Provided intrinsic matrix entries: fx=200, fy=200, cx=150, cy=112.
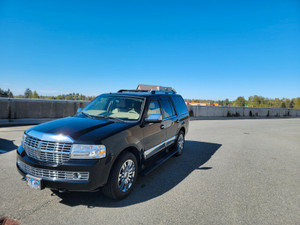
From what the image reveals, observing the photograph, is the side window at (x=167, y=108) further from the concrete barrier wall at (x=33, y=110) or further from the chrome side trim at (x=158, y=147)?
the concrete barrier wall at (x=33, y=110)

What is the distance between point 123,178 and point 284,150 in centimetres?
705

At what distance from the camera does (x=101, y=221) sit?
277 cm

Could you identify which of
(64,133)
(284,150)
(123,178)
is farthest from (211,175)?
(284,150)

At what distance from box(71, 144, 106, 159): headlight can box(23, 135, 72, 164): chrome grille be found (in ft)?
0.27

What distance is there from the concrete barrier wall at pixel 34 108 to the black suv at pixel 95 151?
9084 millimetres

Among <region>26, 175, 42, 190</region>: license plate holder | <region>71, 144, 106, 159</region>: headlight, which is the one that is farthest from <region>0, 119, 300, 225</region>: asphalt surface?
<region>71, 144, 106, 159</region>: headlight

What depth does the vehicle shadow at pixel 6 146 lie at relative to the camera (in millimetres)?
6048

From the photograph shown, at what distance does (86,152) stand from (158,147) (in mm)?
2111

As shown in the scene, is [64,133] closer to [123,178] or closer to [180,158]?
[123,178]

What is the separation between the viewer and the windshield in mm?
4141

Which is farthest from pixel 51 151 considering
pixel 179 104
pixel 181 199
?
pixel 179 104

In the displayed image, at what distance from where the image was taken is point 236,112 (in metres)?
25.5

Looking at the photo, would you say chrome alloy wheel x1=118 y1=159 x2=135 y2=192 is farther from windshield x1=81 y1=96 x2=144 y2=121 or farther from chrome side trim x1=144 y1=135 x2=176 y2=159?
windshield x1=81 y1=96 x2=144 y2=121

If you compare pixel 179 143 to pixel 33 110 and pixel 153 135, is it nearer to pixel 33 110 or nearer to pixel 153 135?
pixel 153 135
